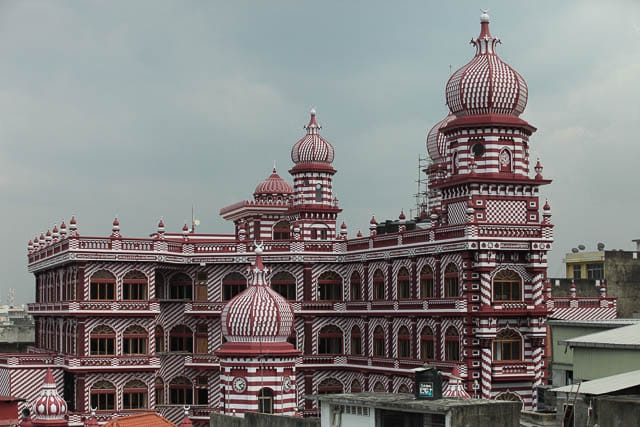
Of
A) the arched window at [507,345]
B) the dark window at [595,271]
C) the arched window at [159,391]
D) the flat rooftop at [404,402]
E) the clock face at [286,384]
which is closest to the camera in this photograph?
the flat rooftop at [404,402]

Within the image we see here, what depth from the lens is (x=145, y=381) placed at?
77.1 meters

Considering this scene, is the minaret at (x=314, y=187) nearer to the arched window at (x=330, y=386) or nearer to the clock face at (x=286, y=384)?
the arched window at (x=330, y=386)

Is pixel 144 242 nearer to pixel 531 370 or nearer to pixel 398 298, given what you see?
pixel 398 298

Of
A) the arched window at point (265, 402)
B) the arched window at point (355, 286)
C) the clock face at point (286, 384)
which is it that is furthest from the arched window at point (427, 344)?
the arched window at point (355, 286)

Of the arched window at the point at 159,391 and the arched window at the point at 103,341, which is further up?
the arched window at the point at 103,341

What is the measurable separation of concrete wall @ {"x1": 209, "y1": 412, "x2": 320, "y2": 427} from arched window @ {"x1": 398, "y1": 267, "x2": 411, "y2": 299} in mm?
14550

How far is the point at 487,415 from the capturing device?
40.0 meters

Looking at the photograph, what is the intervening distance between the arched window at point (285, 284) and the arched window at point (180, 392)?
8.16 m

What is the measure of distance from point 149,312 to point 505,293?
23.0m

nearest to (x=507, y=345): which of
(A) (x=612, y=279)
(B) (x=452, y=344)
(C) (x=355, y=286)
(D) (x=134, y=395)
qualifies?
(B) (x=452, y=344)

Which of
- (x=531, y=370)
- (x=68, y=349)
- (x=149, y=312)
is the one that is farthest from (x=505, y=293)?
(x=68, y=349)

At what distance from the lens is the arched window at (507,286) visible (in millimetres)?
65000

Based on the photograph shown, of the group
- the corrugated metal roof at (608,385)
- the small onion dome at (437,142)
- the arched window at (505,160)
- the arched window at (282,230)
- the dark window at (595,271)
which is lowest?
the corrugated metal roof at (608,385)

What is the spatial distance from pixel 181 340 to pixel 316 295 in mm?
9145
